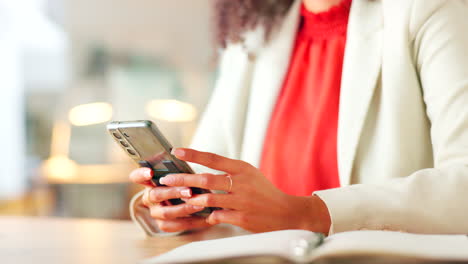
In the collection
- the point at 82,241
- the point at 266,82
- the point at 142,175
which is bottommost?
the point at 82,241

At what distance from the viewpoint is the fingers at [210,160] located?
0.62 meters

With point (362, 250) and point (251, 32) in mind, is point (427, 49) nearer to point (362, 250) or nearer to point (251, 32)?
point (251, 32)

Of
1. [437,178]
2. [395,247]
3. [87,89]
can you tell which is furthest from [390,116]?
[87,89]

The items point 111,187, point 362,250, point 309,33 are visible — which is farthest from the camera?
point 111,187

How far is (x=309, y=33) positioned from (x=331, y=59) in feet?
0.35

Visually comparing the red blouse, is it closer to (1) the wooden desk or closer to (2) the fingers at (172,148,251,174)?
(1) the wooden desk

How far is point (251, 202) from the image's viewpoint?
2.05 ft

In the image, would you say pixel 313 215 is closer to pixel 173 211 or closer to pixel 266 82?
pixel 173 211

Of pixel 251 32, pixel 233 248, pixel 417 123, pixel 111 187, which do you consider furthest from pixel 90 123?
pixel 233 248

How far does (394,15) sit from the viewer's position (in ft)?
2.97

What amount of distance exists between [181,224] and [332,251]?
45 cm

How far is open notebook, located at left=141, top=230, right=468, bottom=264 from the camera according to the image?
1.11 ft

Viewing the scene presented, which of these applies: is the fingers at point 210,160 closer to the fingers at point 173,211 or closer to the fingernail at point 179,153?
the fingernail at point 179,153

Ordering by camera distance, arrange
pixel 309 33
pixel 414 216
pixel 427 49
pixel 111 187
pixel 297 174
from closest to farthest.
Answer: pixel 414 216 < pixel 427 49 < pixel 297 174 < pixel 309 33 < pixel 111 187
